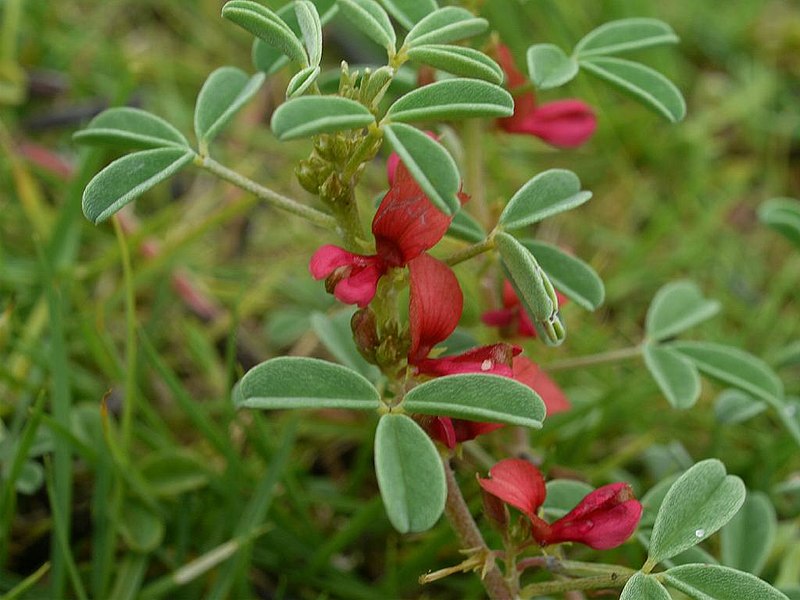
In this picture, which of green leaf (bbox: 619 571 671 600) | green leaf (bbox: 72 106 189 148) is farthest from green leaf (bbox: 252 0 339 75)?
green leaf (bbox: 619 571 671 600)

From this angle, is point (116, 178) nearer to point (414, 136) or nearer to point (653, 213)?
point (414, 136)

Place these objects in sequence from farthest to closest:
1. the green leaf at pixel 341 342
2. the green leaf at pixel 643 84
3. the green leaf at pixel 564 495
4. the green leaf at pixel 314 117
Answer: the green leaf at pixel 341 342 → the green leaf at pixel 643 84 → the green leaf at pixel 564 495 → the green leaf at pixel 314 117

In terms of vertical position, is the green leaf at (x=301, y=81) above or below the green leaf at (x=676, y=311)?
above

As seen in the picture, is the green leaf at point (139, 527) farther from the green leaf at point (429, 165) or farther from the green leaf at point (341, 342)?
the green leaf at point (429, 165)

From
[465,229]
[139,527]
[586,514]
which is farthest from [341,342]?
[586,514]

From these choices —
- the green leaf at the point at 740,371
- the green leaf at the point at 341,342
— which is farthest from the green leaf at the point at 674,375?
the green leaf at the point at 341,342

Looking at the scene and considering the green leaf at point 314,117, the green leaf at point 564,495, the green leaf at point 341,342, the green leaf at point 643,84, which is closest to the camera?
the green leaf at point 314,117

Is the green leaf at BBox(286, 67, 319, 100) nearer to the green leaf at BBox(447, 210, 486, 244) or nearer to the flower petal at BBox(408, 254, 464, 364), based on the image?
the flower petal at BBox(408, 254, 464, 364)
